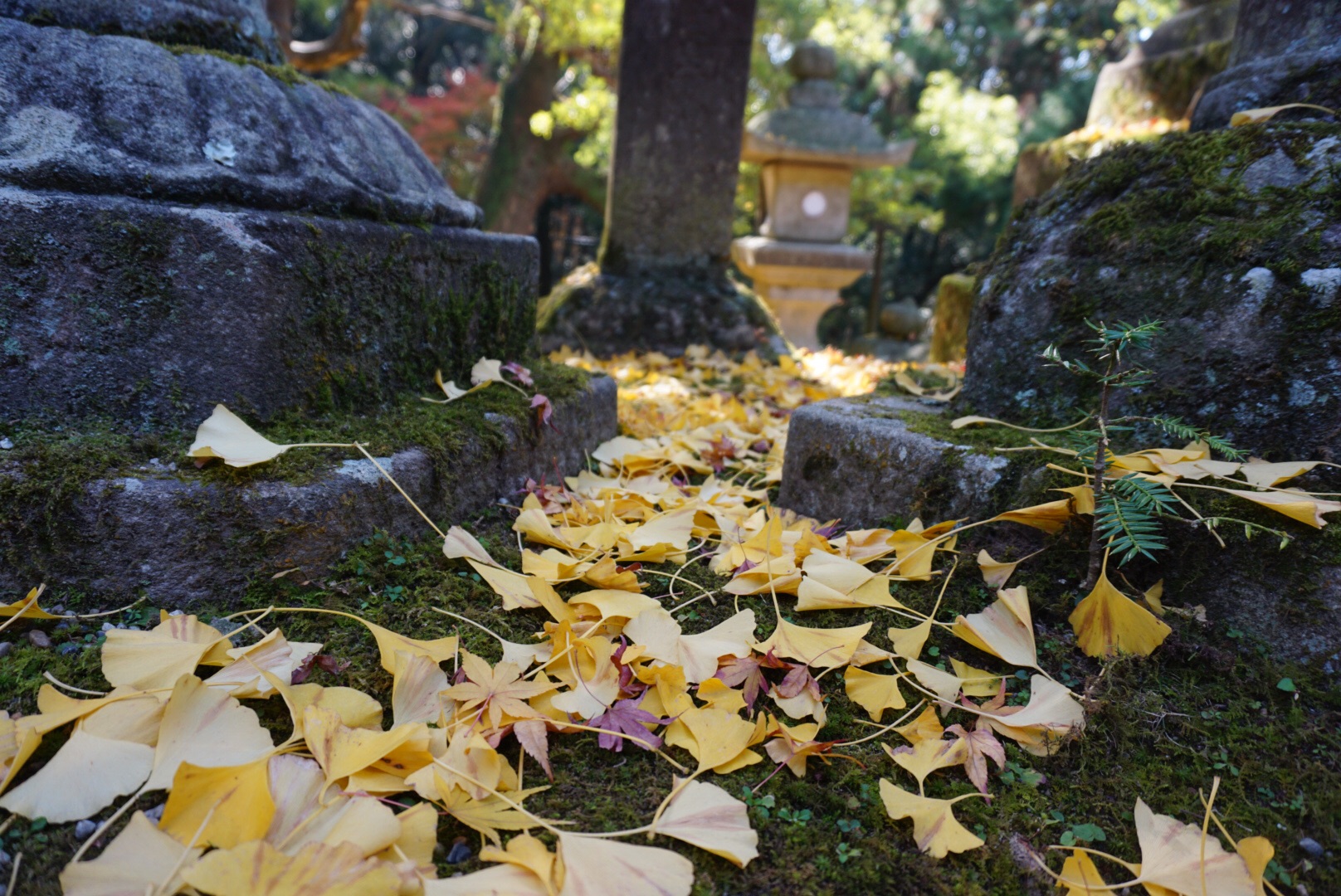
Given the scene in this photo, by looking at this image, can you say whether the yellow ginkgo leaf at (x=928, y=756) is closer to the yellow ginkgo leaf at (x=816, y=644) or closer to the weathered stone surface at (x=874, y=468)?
the yellow ginkgo leaf at (x=816, y=644)

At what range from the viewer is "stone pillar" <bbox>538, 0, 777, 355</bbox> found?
14.5 feet

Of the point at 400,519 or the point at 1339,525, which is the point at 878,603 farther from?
the point at 400,519

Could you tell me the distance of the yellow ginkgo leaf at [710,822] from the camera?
849mm

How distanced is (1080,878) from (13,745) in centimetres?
120

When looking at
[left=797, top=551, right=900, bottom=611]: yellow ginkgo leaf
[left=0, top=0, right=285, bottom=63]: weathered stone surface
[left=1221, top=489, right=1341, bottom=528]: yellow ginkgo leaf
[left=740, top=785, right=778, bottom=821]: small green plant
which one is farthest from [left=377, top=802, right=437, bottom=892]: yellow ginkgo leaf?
[left=0, top=0, right=285, bottom=63]: weathered stone surface

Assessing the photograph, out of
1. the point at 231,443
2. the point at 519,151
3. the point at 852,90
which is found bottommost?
the point at 231,443

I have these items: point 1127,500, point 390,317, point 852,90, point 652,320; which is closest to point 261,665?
point 390,317

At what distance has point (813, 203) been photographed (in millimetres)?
7105

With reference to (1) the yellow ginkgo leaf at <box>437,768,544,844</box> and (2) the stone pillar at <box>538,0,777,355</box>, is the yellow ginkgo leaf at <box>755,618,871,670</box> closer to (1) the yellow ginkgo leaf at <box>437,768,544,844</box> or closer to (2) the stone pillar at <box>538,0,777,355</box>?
(1) the yellow ginkgo leaf at <box>437,768,544,844</box>

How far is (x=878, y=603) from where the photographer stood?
4.27 feet

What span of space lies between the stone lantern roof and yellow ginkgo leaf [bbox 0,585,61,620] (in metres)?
6.48

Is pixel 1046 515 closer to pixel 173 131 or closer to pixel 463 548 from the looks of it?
→ pixel 463 548

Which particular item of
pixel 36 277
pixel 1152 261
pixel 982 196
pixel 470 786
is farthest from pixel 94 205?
pixel 982 196

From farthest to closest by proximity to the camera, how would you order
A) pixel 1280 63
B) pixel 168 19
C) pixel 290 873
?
pixel 1280 63 → pixel 168 19 → pixel 290 873
